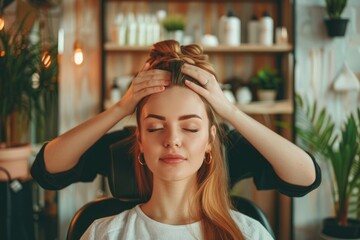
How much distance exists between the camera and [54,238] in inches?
136

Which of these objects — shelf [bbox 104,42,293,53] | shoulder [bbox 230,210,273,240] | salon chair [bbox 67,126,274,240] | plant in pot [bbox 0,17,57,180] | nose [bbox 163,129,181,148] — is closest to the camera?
nose [bbox 163,129,181,148]

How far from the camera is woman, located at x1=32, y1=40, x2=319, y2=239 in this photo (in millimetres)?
1401

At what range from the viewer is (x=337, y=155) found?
320 cm

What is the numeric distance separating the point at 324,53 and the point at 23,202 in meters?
2.52

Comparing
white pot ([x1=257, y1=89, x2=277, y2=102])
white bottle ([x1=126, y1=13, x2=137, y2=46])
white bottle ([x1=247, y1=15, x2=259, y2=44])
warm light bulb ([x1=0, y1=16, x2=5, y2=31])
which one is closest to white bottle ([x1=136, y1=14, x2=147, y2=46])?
white bottle ([x1=126, y1=13, x2=137, y2=46])

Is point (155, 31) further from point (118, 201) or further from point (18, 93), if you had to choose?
point (118, 201)

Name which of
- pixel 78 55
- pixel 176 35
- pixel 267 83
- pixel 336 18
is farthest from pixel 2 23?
pixel 336 18

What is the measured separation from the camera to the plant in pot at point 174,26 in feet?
11.9

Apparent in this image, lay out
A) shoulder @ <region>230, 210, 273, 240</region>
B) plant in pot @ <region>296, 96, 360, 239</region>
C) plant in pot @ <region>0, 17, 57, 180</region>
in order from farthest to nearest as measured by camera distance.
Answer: plant in pot @ <region>296, 96, 360, 239</region>, plant in pot @ <region>0, 17, 57, 180</region>, shoulder @ <region>230, 210, 273, 240</region>

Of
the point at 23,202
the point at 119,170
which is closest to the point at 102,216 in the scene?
the point at 119,170

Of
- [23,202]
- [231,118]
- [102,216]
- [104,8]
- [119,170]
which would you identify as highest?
[104,8]

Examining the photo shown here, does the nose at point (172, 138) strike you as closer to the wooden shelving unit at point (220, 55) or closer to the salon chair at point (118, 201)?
the salon chair at point (118, 201)

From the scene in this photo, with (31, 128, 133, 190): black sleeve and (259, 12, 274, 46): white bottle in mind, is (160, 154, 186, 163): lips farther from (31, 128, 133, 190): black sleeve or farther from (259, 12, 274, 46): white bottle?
(259, 12, 274, 46): white bottle

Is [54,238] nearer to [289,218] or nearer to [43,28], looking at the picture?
[43,28]
